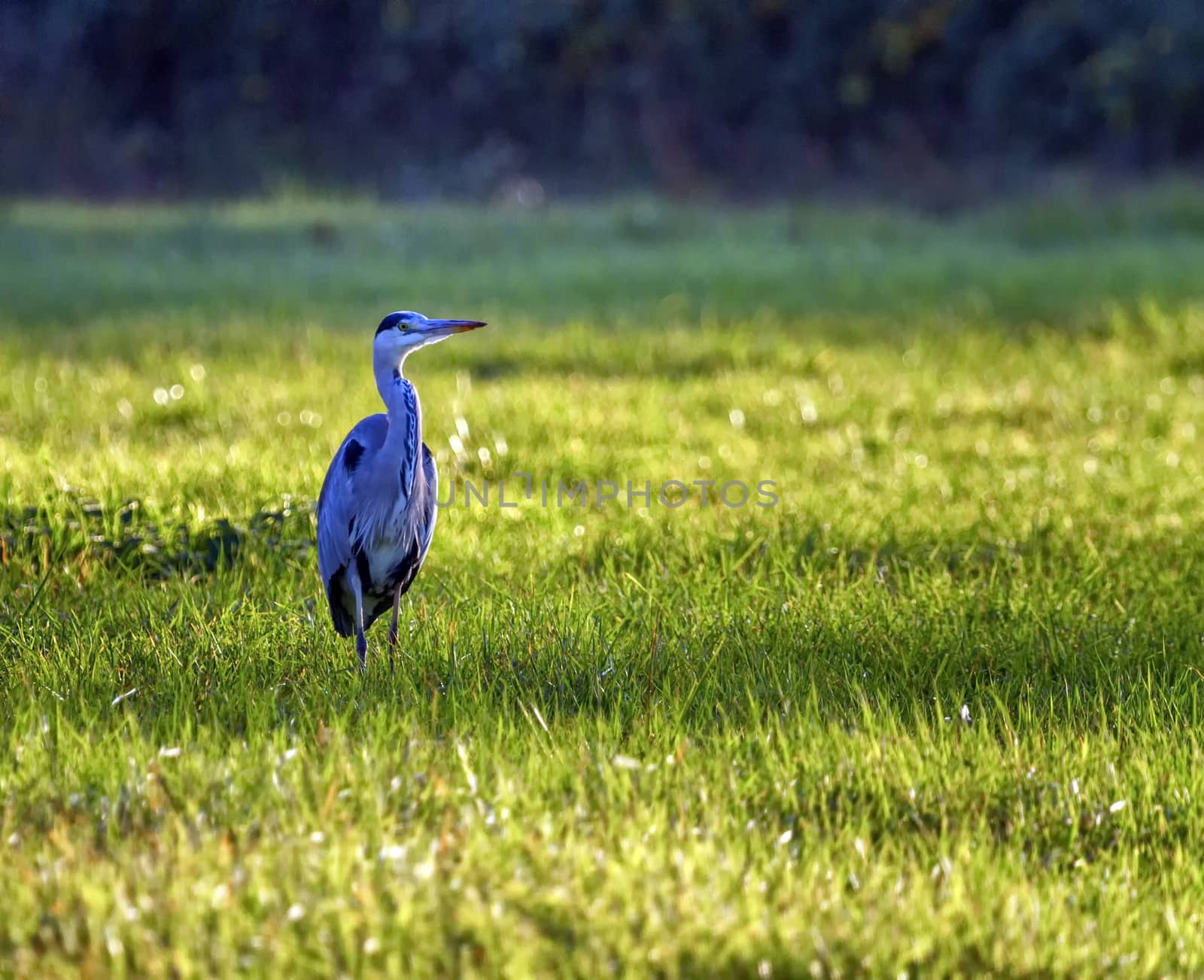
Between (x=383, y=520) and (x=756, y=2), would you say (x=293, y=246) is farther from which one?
(x=383, y=520)

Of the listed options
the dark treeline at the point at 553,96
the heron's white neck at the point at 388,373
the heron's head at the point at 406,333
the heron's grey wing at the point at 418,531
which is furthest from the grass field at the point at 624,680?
the dark treeline at the point at 553,96

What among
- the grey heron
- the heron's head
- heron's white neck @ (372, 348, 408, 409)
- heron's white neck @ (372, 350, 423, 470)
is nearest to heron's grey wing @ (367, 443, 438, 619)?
the grey heron

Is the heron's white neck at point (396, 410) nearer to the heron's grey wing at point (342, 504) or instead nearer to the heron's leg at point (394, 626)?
the heron's grey wing at point (342, 504)

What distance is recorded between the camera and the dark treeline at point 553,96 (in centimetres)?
2345

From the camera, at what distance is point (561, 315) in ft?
40.9

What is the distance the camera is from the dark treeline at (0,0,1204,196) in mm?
23453

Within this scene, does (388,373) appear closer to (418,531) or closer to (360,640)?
(418,531)

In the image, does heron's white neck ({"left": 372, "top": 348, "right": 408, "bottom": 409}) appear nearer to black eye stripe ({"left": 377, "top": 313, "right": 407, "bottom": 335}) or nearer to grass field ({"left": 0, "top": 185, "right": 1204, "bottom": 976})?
black eye stripe ({"left": 377, "top": 313, "right": 407, "bottom": 335})

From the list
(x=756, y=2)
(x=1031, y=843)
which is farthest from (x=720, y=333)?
(x=756, y=2)

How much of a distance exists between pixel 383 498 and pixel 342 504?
154 mm

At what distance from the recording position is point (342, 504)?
4371mm

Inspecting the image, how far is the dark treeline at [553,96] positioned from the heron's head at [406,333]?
20310 millimetres

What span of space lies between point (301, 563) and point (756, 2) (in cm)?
2227

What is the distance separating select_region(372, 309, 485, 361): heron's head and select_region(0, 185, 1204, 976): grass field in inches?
36.0
